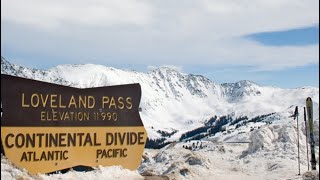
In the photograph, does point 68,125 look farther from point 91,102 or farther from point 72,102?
point 91,102

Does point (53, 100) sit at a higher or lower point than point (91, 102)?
higher

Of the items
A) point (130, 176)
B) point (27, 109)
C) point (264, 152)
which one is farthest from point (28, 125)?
point (264, 152)

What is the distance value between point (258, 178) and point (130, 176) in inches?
844

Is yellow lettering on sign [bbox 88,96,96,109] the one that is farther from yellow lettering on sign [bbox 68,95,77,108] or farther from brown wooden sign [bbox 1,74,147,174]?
yellow lettering on sign [bbox 68,95,77,108]

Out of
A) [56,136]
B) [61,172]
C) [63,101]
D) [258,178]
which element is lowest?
Result: [258,178]

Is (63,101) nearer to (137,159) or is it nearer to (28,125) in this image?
(28,125)

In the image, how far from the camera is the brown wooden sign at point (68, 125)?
33.7m

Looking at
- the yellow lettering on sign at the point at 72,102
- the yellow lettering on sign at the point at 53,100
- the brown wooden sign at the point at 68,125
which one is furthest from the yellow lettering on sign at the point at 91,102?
the yellow lettering on sign at the point at 53,100

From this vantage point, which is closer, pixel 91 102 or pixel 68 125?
pixel 68 125

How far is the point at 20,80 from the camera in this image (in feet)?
112

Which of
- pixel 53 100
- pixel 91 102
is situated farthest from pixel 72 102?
pixel 91 102

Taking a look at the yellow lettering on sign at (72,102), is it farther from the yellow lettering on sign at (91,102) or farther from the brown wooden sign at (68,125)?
the yellow lettering on sign at (91,102)

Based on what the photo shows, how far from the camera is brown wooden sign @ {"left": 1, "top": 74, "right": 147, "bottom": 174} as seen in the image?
111 feet

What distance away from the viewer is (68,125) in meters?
36.3
